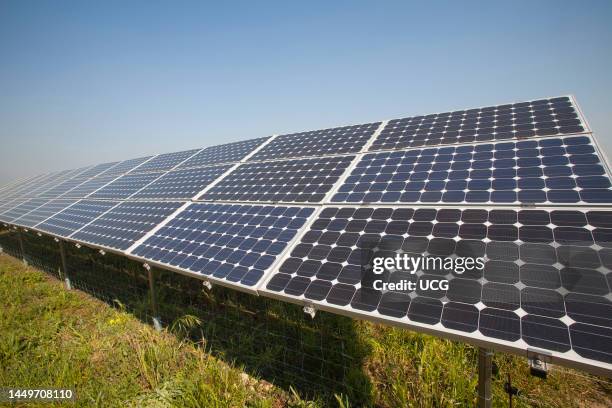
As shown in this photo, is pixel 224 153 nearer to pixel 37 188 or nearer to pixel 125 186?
pixel 125 186

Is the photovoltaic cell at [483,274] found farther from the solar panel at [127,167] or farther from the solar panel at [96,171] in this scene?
the solar panel at [96,171]

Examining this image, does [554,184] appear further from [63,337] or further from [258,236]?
[63,337]

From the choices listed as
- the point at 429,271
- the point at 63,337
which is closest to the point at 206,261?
the point at 429,271

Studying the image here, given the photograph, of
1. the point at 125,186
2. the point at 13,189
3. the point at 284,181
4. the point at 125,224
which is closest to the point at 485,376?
the point at 284,181

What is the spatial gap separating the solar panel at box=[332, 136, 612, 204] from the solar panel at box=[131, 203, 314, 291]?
158 centimetres

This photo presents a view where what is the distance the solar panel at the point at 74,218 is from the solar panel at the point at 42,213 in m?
0.72

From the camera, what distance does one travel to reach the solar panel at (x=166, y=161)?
16430mm

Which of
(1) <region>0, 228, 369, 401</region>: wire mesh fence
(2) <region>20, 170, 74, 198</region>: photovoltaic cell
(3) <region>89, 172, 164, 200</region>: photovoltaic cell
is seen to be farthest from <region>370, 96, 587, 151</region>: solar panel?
(2) <region>20, 170, 74, 198</region>: photovoltaic cell

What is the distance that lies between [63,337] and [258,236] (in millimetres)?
6368

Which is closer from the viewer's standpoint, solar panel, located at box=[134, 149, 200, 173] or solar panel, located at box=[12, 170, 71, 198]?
solar panel, located at box=[134, 149, 200, 173]

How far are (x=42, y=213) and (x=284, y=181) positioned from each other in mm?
13092

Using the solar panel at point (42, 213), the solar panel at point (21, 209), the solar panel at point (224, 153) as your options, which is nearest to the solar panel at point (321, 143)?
the solar panel at point (224, 153)

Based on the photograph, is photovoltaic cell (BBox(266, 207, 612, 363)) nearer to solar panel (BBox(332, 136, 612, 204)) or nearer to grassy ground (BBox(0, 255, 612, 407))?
solar panel (BBox(332, 136, 612, 204))

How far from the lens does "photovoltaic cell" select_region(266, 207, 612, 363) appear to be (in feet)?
11.3
